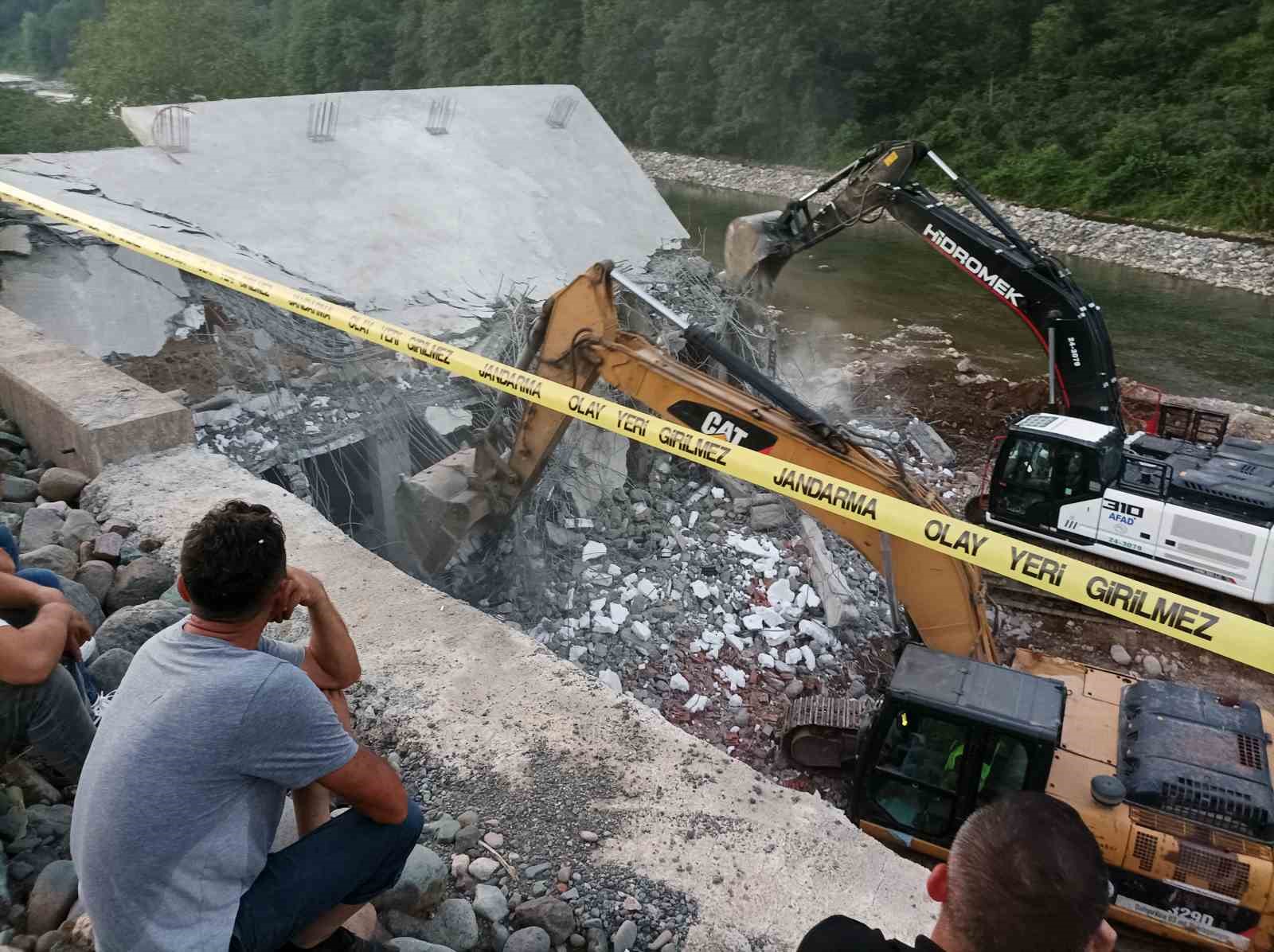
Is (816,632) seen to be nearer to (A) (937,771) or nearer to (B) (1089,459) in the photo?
(A) (937,771)

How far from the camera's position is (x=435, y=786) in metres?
3.14

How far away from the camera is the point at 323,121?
450 inches

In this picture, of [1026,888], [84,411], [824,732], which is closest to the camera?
[1026,888]

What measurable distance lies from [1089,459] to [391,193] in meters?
8.07

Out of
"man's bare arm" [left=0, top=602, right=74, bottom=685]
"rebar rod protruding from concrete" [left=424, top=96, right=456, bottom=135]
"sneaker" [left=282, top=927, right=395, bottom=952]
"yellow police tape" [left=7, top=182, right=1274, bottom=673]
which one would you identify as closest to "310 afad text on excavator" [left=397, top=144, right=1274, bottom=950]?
"yellow police tape" [left=7, top=182, right=1274, bottom=673]

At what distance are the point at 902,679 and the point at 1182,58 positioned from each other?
2813 centimetres

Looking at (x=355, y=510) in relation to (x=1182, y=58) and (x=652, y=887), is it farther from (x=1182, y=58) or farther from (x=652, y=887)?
(x=1182, y=58)

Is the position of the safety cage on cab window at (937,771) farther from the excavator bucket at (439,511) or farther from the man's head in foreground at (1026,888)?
the excavator bucket at (439,511)

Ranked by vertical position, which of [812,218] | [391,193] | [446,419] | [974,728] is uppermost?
[812,218]

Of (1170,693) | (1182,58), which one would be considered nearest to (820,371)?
(1170,693)

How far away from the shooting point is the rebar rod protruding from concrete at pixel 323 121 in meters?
11.2

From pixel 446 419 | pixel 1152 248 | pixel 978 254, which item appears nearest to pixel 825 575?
pixel 446 419

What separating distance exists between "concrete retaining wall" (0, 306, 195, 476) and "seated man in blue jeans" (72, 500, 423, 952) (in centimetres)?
347

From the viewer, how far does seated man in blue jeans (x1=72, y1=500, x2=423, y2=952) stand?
194cm
